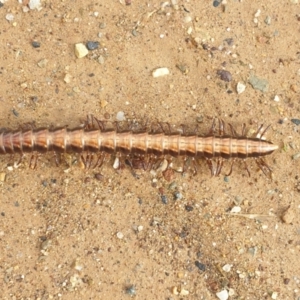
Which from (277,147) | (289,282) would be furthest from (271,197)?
(289,282)

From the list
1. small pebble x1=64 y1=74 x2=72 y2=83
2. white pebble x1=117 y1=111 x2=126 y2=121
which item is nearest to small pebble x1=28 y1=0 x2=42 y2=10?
small pebble x1=64 y1=74 x2=72 y2=83

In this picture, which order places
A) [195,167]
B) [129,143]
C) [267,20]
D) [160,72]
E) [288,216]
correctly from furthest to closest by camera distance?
[267,20] < [160,72] < [195,167] < [288,216] < [129,143]

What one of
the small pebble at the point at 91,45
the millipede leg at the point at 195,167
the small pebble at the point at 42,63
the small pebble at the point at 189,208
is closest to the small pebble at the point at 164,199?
the small pebble at the point at 189,208

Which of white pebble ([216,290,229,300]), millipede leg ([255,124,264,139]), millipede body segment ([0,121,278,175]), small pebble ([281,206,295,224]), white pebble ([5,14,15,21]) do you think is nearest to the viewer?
millipede body segment ([0,121,278,175])

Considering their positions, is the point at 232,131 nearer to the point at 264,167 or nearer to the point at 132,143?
the point at 264,167

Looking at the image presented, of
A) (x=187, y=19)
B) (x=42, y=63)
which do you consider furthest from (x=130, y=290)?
(x=187, y=19)

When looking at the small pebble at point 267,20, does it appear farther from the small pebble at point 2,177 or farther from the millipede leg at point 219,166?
the small pebble at point 2,177

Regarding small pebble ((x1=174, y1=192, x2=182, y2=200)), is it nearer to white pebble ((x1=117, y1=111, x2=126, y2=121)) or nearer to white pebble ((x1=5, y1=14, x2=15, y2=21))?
white pebble ((x1=117, y1=111, x2=126, y2=121))
